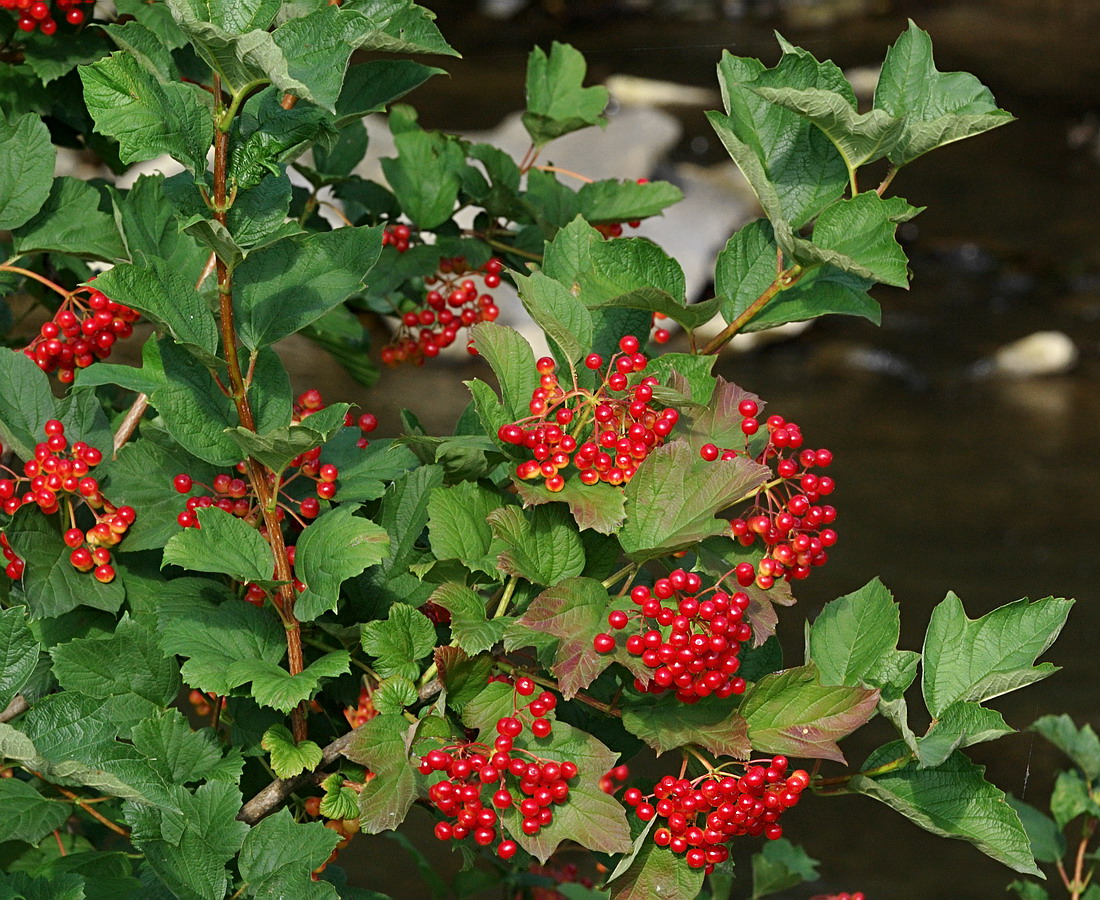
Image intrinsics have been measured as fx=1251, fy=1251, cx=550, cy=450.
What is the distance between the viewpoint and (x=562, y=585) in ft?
3.00

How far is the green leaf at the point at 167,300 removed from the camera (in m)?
0.89

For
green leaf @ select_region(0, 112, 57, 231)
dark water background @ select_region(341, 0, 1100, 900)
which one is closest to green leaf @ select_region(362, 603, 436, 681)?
green leaf @ select_region(0, 112, 57, 231)

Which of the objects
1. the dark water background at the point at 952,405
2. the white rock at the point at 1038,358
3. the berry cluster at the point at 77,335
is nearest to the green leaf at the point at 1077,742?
the berry cluster at the point at 77,335

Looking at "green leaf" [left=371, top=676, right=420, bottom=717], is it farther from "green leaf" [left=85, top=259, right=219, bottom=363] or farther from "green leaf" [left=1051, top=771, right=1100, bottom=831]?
"green leaf" [left=1051, top=771, right=1100, bottom=831]

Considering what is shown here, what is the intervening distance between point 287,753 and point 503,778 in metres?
0.18

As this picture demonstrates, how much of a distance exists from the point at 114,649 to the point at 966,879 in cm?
365

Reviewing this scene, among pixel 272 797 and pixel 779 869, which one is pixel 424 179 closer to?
pixel 272 797

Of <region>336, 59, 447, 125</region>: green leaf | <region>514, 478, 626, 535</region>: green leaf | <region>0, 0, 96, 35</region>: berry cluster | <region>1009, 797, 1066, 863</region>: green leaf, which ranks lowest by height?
<region>1009, 797, 1066, 863</region>: green leaf

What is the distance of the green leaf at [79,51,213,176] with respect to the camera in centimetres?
86

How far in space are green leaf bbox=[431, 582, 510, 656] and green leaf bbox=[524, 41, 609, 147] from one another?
0.89 metres

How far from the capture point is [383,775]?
0.93m

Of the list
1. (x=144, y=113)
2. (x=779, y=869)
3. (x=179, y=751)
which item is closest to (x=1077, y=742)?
(x=779, y=869)

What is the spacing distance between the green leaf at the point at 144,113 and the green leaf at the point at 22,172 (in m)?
0.35

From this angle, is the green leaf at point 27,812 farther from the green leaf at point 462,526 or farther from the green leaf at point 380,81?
the green leaf at point 380,81
